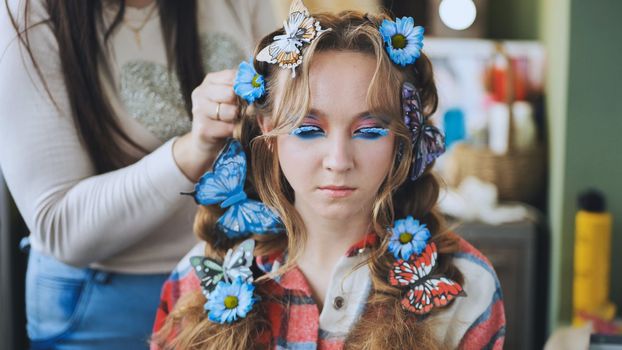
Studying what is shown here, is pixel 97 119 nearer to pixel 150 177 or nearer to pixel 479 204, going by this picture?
pixel 150 177

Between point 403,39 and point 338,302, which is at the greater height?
point 403,39

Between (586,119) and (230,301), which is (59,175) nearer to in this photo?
(230,301)

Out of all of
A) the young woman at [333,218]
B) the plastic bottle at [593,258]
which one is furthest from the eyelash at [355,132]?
the plastic bottle at [593,258]

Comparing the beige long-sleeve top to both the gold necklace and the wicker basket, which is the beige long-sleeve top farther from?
the wicker basket

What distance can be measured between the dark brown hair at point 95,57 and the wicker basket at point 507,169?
179cm

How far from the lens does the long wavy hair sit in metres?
1.09

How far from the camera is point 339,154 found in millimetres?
1051

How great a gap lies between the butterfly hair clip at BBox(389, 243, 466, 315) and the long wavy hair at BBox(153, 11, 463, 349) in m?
0.02

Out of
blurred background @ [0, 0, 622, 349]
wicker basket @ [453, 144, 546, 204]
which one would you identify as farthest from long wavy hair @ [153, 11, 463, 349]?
wicker basket @ [453, 144, 546, 204]

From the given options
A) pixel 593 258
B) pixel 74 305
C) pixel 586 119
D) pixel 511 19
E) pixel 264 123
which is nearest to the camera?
pixel 264 123

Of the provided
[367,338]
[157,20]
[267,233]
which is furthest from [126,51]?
[367,338]

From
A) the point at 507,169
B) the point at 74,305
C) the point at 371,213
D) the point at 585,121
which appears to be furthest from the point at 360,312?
the point at 507,169

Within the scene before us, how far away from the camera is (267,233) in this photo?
125 cm

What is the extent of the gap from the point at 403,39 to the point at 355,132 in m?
0.15
